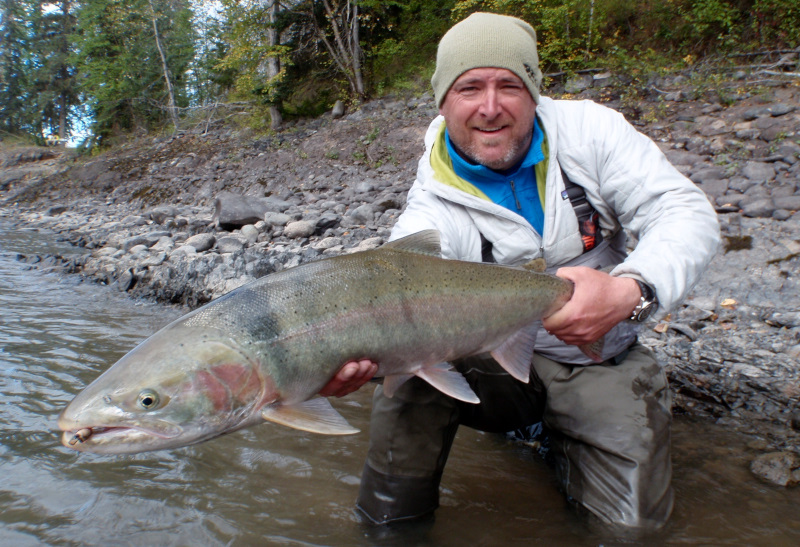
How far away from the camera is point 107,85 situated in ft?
84.9

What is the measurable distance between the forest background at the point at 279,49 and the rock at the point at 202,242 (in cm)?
771

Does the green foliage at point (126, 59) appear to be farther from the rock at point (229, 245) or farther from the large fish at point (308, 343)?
the large fish at point (308, 343)

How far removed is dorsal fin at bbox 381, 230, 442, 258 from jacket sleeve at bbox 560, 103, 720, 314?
789mm

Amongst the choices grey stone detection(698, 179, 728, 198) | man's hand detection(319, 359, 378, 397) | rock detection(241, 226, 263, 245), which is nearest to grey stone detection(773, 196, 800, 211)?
grey stone detection(698, 179, 728, 198)

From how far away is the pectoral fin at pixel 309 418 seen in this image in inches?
77.7

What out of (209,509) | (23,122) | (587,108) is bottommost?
(209,509)

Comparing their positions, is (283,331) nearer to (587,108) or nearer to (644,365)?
(644,365)

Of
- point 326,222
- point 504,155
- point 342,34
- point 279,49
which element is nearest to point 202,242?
point 326,222

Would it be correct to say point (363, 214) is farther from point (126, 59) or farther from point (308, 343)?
point (126, 59)

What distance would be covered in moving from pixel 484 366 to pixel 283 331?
112 centimetres

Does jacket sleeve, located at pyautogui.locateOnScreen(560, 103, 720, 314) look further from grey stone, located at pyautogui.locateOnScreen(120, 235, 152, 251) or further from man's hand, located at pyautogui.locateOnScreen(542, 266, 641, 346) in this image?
grey stone, located at pyautogui.locateOnScreen(120, 235, 152, 251)

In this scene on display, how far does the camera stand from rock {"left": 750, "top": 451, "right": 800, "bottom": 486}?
280cm

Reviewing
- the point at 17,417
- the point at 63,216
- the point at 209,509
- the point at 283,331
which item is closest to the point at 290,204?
the point at 17,417

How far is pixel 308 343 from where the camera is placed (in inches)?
81.0
